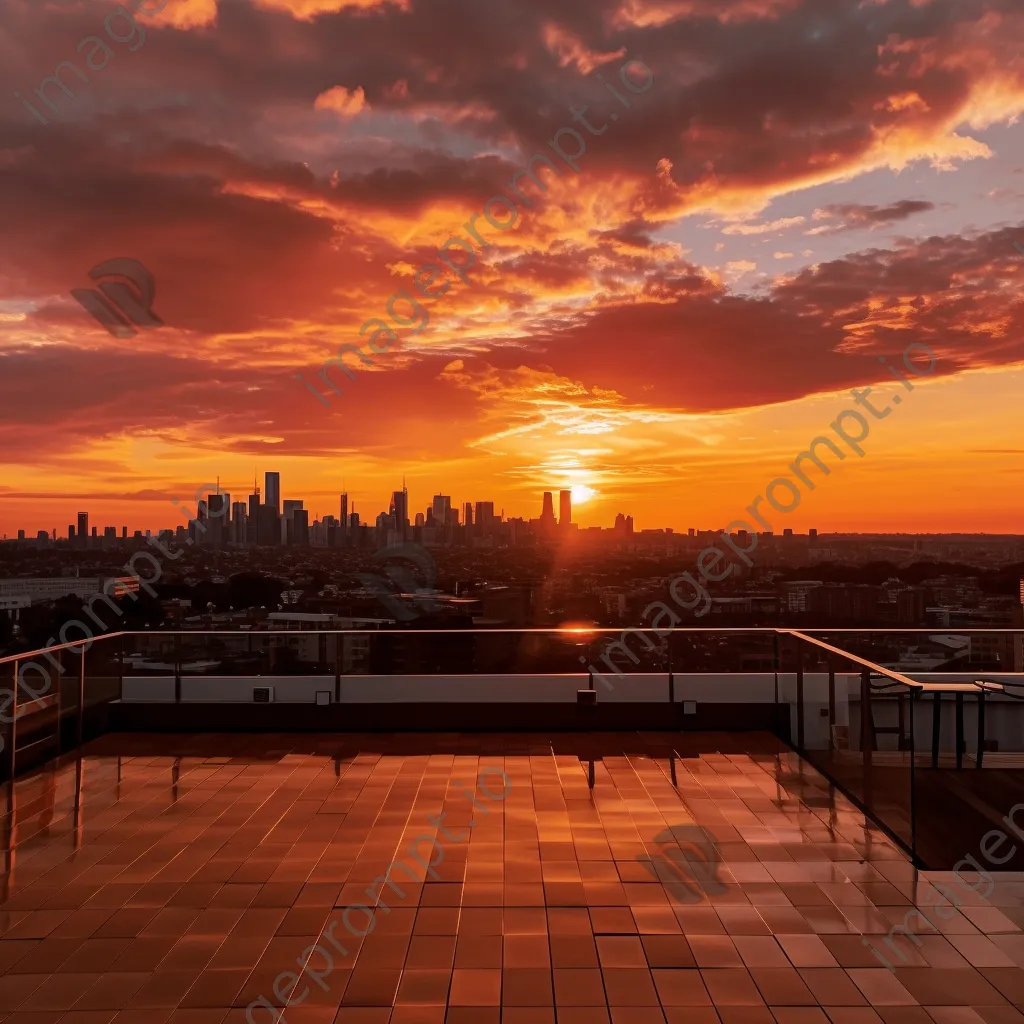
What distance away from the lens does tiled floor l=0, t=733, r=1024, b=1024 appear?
9.77 ft

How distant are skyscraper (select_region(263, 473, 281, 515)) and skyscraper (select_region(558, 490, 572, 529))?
5188 mm

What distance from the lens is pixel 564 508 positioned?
49.2ft

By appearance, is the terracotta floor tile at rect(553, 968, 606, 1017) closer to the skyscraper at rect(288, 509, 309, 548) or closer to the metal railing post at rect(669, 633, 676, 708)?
the metal railing post at rect(669, 633, 676, 708)

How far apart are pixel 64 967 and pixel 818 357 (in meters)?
11.8

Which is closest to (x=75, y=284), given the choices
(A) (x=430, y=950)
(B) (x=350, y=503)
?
(B) (x=350, y=503)

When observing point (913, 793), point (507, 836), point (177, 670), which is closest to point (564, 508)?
point (177, 670)

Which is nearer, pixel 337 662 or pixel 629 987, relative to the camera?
pixel 629 987

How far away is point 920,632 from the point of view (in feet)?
23.5

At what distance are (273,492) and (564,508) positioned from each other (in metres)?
5.59

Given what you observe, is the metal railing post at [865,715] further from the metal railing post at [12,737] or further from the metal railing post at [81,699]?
the metal railing post at [81,699]

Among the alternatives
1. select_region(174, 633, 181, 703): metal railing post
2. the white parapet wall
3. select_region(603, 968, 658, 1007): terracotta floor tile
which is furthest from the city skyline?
select_region(603, 968, 658, 1007): terracotta floor tile

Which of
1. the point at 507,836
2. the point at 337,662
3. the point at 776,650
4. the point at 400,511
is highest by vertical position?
the point at 400,511

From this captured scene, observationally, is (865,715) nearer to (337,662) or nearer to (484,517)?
(337,662)

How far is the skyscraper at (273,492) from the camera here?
611 inches
